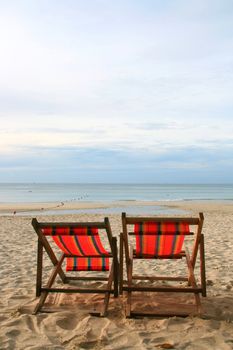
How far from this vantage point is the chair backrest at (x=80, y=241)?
12.5 ft

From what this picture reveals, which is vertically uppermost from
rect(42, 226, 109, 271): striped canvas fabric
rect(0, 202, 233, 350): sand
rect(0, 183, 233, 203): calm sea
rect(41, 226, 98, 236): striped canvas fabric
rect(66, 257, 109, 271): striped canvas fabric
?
rect(41, 226, 98, 236): striped canvas fabric

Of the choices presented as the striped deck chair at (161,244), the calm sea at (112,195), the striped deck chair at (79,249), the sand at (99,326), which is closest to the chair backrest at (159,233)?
the striped deck chair at (161,244)

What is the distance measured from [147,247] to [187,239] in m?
5.91

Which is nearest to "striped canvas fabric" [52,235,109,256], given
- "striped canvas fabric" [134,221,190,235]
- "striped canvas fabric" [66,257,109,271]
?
"striped canvas fabric" [66,257,109,271]

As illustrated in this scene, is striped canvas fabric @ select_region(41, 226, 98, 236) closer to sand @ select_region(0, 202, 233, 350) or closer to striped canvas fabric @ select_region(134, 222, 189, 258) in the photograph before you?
striped canvas fabric @ select_region(134, 222, 189, 258)

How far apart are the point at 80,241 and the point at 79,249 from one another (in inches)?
4.9

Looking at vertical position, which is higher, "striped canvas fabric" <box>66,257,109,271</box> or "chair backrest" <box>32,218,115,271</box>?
"chair backrest" <box>32,218,115,271</box>

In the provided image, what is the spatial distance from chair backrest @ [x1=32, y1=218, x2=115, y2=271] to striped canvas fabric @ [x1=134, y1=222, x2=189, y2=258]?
32 cm

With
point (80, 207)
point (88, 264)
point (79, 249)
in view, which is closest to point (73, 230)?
point (79, 249)

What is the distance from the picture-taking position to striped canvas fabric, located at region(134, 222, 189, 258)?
390cm

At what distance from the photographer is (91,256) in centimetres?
425

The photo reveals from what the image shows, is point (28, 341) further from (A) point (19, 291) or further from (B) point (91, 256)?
(A) point (19, 291)

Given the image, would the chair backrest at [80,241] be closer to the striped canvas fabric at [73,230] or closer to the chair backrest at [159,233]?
the striped canvas fabric at [73,230]

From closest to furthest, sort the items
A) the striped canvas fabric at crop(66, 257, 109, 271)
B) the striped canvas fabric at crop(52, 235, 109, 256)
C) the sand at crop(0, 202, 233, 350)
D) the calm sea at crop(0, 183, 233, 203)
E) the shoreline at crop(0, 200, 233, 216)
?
the sand at crop(0, 202, 233, 350) < the striped canvas fabric at crop(52, 235, 109, 256) < the striped canvas fabric at crop(66, 257, 109, 271) < the shoreline at crop(0, 200, 233, 216) < the calm sea at crop(0, 183, 233, 203)
